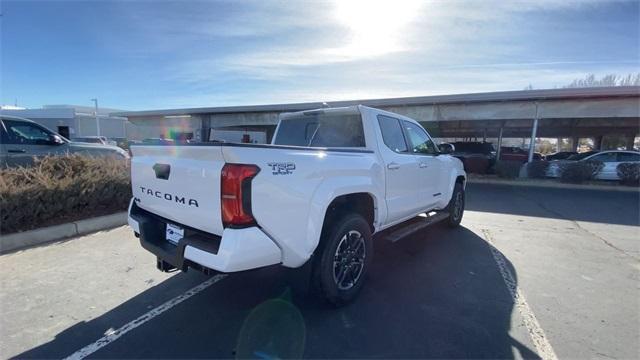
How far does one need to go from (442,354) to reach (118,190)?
21.1 ft

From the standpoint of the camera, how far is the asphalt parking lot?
2623 millimetres

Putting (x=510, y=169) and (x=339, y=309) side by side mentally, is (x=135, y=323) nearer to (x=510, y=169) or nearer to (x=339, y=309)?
(x=339, y=309)

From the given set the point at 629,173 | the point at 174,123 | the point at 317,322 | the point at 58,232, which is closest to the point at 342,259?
the point at 317,322

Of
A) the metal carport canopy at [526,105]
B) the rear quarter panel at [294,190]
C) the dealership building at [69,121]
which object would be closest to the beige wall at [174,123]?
the metal carport canopy at [526,105]

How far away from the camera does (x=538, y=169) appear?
15000 mm

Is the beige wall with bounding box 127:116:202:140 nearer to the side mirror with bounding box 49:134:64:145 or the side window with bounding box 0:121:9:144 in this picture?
the side mirror with bounding box 49:134:64:145

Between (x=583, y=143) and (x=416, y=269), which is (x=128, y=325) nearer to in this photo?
(x=416, y=269)

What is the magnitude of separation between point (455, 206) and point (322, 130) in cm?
337

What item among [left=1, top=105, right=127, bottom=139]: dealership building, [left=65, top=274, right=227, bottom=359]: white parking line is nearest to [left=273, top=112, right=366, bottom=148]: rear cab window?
[left=65, top=274, right=227, bottom=359]: white parking line

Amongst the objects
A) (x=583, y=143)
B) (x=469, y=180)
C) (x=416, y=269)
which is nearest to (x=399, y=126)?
(x=416, y=269)

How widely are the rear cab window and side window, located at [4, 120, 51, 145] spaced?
282 inches

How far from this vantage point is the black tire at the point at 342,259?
3.01 m

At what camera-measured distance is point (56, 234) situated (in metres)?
5.12

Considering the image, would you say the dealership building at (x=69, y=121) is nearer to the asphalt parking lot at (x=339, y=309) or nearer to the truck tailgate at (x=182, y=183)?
the asphalt parking lot at (x=339, y=309)
